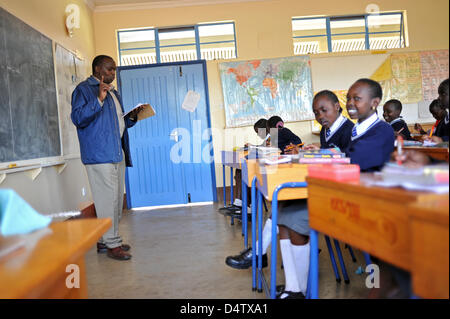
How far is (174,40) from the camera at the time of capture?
560 cm

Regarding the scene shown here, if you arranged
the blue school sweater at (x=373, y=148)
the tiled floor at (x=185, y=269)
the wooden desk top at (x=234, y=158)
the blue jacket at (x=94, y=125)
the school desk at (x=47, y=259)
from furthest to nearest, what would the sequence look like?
the wooden desk top at (x=234, y=158)
the blue jacket at (x=94, y=125)
the tiled floor at (x=185, y=269)
the blue school sweater at (x=373, y=148)
the school desk at (x=47, y=259)

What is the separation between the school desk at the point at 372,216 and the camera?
0.82 m

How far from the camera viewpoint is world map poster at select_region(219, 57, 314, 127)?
18.1ft

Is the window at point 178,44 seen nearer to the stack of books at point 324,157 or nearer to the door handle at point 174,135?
the door handle at point 174,135

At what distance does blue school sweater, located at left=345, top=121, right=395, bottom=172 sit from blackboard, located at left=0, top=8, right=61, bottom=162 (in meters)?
2.24

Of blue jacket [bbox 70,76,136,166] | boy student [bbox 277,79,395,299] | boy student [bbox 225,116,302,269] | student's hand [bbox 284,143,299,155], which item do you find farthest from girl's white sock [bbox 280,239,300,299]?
blue jacket [bbox 70,76,136,166]

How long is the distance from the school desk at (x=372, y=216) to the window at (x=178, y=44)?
4.62m

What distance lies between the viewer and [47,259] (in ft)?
2.31

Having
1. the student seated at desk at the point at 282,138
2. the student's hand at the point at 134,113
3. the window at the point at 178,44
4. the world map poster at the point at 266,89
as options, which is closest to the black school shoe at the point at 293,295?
the student's hand at the point at 134,113

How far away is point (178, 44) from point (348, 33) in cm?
237

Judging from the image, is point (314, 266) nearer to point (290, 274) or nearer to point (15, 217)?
point (290, 274)

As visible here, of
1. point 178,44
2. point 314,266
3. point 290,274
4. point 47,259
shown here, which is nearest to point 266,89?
point 178,44

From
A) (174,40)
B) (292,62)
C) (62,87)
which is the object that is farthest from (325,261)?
(174,40)

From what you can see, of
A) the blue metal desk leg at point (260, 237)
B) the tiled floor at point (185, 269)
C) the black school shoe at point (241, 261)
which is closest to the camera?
the blue metal desk leg at point (260, 237)
